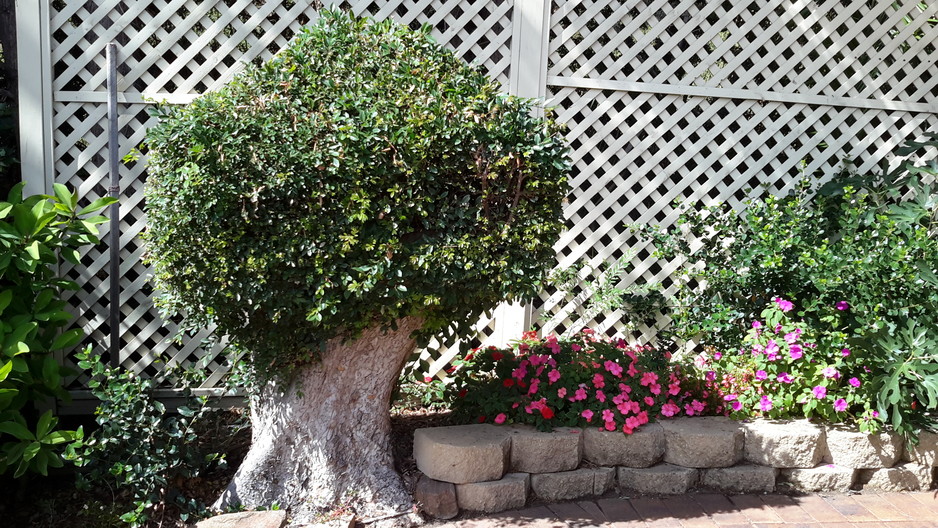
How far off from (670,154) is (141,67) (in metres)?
2.83

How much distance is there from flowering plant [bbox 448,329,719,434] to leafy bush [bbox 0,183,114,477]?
66.4 inches

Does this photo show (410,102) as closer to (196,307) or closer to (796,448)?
(196,307)

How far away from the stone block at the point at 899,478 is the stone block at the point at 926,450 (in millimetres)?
28

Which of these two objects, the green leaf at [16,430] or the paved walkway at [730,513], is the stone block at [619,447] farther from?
the green leaf at [16,430]

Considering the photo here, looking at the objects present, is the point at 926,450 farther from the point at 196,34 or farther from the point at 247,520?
the point at 196,34

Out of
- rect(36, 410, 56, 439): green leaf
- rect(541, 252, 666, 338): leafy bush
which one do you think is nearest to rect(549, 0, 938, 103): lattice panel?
rect(541, 252, 666, 338): leafy bush

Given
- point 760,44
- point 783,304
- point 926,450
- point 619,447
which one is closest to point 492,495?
point 619,447

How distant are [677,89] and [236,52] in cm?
235

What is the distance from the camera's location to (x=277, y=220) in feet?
9.13

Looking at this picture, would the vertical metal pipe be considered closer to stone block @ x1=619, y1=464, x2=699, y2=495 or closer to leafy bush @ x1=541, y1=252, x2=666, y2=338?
leafy bush @ x1=541, y1=252, x2=666, y2=338

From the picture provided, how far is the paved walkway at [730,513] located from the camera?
316cm

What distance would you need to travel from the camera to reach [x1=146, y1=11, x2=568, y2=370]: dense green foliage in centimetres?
274

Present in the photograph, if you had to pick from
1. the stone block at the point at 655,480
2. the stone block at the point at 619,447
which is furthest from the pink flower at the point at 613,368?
the stone block at the point at 655,480

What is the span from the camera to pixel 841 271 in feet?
12.0
